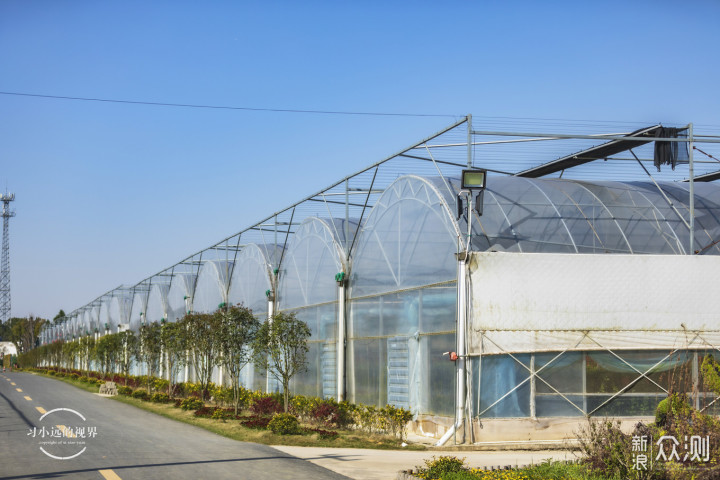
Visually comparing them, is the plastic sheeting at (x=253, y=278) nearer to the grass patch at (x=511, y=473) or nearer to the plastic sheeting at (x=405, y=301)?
the plastic sheeting at (x=405, y=301)

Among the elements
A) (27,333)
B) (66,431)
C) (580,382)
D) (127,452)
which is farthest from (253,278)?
(27,333)

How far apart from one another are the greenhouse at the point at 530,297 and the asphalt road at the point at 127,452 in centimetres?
599

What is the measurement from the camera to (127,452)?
666 inches

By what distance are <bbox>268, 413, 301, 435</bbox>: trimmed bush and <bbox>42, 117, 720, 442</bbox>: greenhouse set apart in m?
3.54

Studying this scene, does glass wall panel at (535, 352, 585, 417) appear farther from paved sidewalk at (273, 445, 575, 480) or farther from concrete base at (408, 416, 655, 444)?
paved sidewalk at (273, 445, 575, 480)

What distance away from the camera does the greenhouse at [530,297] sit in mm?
20516

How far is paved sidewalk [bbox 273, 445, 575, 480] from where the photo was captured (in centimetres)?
1516

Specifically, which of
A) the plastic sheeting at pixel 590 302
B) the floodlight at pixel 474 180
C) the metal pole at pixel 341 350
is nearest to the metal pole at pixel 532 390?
the plastic sheeting at pixel 590 302

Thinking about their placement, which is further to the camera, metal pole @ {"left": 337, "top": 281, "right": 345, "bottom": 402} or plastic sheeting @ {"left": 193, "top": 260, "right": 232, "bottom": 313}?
plastic sheeting @ {"left": 193, "top": 260, "right": 232, "bottom": 313}

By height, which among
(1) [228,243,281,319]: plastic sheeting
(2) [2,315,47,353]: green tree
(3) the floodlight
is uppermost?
(3) the floodlight

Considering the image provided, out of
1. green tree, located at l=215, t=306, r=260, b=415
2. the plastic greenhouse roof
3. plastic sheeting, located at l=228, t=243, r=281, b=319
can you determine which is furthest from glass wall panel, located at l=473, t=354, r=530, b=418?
plastic sheeting, located at l=228, t=243, r=281, b=319

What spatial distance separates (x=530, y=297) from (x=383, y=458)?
6498 millimetres

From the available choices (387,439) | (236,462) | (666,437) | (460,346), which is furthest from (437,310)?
(666,437)

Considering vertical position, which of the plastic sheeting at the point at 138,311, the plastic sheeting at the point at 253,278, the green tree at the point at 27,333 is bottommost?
the green tree at the point at 27,333
